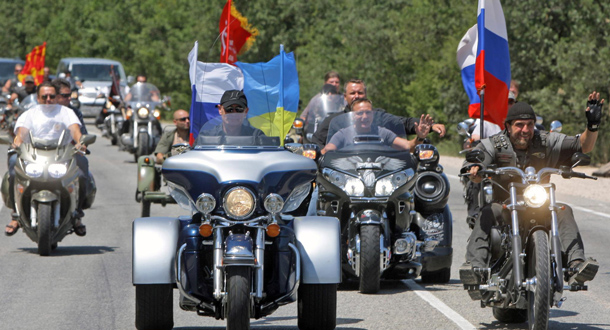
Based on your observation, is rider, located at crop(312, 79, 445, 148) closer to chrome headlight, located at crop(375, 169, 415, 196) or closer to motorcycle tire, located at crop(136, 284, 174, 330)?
chrome headlight, located at crop(375, 169, 415, 196)

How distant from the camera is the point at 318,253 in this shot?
6852mm

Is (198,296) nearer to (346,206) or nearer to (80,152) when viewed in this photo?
(346,206)

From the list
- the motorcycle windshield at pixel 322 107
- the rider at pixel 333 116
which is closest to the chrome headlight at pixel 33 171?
the rider at pixel 333 116

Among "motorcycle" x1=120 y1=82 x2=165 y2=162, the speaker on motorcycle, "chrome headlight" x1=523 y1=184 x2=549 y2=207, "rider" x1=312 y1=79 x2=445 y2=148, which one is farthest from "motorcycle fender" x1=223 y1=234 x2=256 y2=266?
"motorcycle" x1=120 y1=82 x2=165 y2=162

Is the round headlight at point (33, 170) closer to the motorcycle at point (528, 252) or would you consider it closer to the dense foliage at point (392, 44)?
the motorcycle at point (528, 252)

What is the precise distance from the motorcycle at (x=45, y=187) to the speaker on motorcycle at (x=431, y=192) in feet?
11.4

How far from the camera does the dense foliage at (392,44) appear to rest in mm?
28578

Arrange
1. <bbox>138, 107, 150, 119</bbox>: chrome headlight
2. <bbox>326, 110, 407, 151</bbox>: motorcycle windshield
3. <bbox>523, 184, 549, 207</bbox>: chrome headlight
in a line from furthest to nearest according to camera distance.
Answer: <bbox>138, 107, 150, 119</bbox>: chrome headlight → <bbox>326, 110, 407, 151</bbox>: motorcycle windshield → <bbox>523, 184, 549, 207</bbox>: chrome headlight

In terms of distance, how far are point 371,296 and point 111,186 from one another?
11.7m

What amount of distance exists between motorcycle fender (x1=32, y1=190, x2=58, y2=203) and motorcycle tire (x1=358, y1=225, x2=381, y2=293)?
3.77 metres

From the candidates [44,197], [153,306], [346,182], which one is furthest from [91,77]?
[153,306]

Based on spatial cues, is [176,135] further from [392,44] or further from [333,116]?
[392,44]

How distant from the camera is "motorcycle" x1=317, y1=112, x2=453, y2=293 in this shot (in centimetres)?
905

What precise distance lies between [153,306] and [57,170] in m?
4.88
